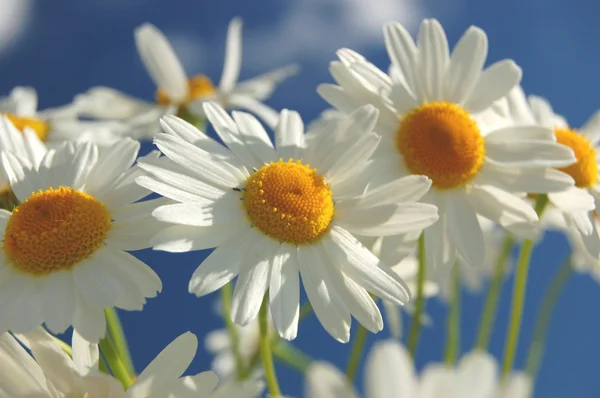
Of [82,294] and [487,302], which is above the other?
A: [82,294]

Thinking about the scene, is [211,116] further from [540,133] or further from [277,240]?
[540,133]

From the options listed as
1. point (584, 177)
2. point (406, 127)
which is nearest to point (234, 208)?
point (406, 127)

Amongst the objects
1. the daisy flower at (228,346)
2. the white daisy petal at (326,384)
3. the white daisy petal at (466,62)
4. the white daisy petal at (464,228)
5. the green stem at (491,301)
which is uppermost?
the white daisy petal at (466,62)

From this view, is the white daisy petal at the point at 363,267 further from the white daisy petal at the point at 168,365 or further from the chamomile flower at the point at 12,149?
the chamomile flower at the point at 12,149

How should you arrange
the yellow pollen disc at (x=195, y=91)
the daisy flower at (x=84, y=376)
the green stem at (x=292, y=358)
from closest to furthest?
the daisy flower at (x=84, y=376) → the green stem at (x=292, y=358) → the yellow pollen disc at (x=195, y=91)

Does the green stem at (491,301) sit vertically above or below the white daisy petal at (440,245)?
below

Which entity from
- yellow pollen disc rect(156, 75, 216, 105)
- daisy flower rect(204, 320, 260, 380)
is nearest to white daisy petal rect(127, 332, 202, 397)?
daisy flower rect(204, 320, 260, 380)

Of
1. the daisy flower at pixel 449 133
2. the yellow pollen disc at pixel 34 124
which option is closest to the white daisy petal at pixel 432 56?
the daisy flower at pixel 449 133
